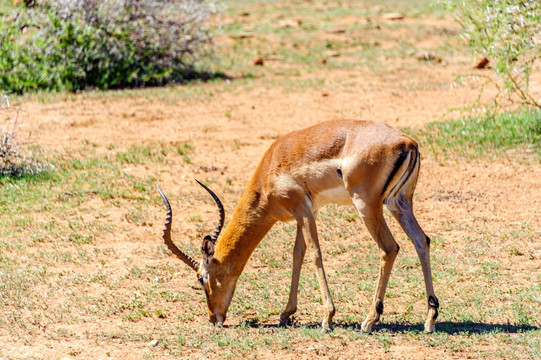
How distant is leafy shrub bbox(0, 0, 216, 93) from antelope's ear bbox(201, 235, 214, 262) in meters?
8.37

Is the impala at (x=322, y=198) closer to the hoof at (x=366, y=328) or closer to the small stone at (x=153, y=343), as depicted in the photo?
the hoof at (x=366, y=328)

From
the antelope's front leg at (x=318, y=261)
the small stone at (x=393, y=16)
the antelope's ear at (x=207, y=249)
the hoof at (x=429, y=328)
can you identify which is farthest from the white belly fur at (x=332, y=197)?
the small stone at (x=393, y=16)

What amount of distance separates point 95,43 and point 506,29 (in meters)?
7.44

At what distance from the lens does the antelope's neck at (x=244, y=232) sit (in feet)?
21.2

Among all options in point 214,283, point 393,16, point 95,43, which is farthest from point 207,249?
point 393,16

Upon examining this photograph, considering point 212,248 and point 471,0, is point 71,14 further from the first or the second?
point 212,248

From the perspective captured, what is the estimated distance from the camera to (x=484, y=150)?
10.4m

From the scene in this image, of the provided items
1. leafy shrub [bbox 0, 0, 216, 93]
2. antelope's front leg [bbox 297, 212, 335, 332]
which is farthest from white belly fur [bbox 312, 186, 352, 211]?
leafy shrub [bbox 0, 0, 216, 93]

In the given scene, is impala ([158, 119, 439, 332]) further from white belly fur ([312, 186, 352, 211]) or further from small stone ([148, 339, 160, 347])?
small stone ([148, 339, 160, 347])

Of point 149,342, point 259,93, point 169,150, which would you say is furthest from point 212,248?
point 259,93

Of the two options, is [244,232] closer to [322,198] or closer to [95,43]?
[322,198]

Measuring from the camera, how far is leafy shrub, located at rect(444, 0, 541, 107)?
32.5 feet

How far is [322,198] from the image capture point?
248 inches

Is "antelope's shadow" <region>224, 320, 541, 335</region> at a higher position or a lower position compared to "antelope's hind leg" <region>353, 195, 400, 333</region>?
lower
